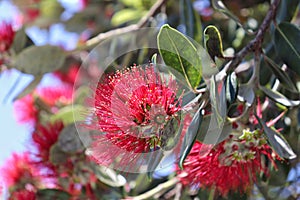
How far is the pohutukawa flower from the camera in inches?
48.1

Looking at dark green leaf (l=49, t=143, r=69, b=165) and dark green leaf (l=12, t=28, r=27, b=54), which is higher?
dark green leaf (l=12, t=28, r=27, b=54)

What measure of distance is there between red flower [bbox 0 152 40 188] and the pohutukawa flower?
0.96 m

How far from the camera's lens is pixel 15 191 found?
219cm

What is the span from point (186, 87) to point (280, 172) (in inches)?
22.4

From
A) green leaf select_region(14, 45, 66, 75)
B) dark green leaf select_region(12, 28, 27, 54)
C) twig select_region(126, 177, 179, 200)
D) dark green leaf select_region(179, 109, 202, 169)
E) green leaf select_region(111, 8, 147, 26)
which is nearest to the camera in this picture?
dark green leaf select_region(179, 109, 202, 169)

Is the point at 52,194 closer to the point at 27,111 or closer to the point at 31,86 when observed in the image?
the point at 31,86

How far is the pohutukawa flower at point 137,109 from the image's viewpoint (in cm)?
122

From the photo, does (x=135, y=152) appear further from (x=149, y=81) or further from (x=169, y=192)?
(x=169, y=192)

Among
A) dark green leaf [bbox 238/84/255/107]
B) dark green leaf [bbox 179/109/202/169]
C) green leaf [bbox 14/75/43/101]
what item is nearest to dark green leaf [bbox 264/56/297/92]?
dark green leaf [bbox 238/84/255/107]

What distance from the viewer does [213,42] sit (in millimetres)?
1361

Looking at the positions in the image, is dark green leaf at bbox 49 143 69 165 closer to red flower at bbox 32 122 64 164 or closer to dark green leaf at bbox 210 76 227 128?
red flower at bbox 32 122 64 164

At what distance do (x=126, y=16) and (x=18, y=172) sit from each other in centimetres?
66

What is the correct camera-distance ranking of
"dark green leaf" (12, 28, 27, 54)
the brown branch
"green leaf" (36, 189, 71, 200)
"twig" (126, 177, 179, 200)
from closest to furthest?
the brown branch
"twig" (126, 177, 179, 200)
"green leaf" (36, 189, 71, 200)
"dark green leaf" (12, 28, 27, 54)

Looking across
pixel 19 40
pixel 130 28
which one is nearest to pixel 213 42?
pixel 130 28
